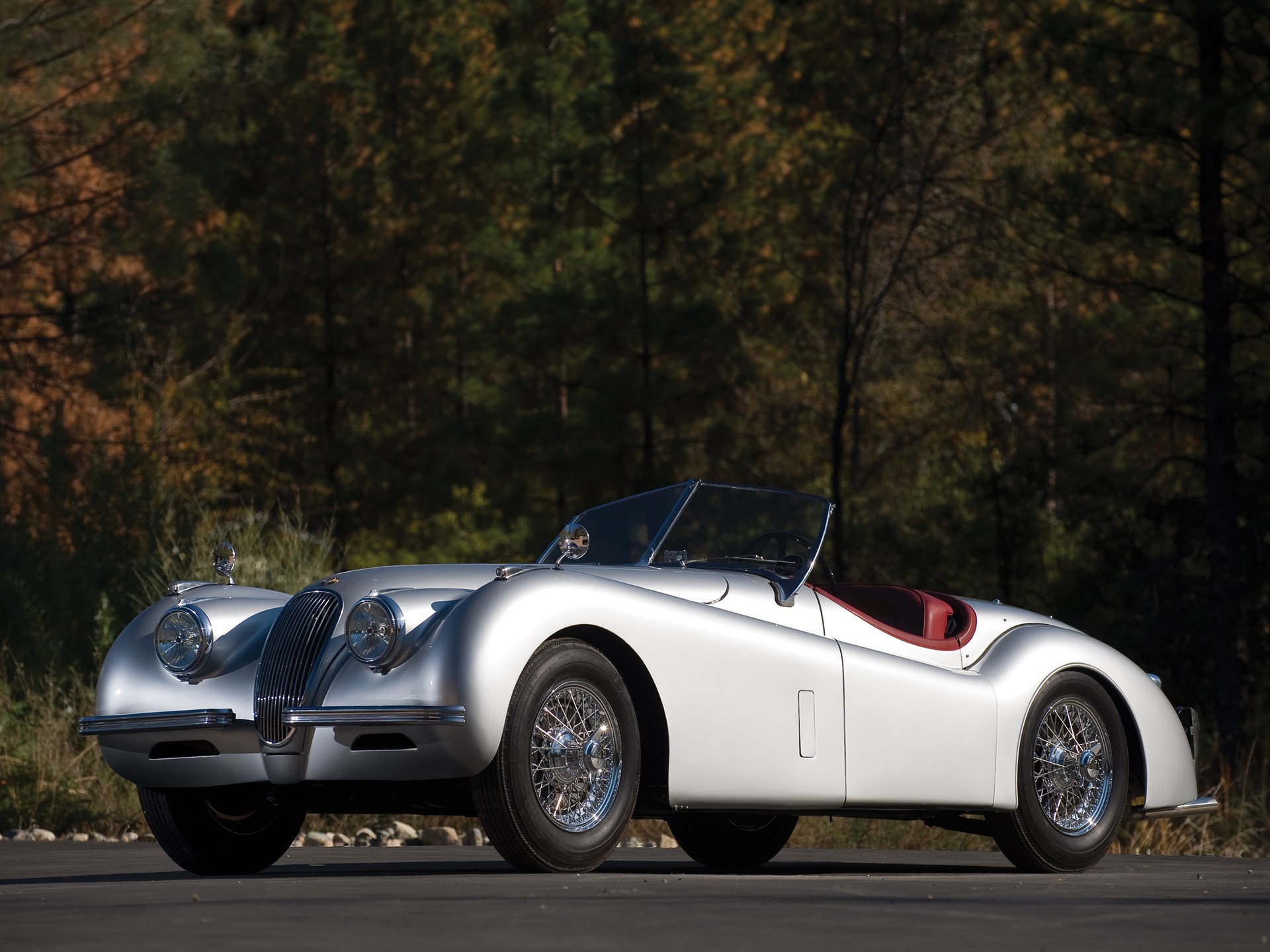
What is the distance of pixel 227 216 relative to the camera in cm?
4231

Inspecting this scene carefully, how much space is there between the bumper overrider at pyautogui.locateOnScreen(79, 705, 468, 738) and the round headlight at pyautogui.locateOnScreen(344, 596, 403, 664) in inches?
8.0

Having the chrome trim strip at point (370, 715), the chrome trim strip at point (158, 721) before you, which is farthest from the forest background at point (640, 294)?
the chrome trim strip at point (370, 715)

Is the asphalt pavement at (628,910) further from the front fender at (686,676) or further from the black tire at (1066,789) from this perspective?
the front fender at (686,676)

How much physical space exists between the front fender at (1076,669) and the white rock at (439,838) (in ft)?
14.1

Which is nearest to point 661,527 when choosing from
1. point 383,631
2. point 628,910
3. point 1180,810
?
point 383,631

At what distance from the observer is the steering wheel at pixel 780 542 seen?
28.8 feet

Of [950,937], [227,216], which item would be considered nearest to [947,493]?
[227,216]

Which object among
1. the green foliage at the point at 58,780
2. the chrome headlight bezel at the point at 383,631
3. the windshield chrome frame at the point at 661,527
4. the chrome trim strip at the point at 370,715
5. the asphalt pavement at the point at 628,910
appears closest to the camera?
the asphalt pavement at the point at 628,910

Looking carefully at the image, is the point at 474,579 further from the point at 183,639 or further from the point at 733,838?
the point at 733,838

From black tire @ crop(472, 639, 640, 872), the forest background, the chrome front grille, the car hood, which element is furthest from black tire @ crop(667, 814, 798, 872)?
the forest background

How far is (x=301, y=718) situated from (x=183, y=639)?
3.24 ft

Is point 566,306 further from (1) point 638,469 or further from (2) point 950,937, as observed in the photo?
(2) point 950,937

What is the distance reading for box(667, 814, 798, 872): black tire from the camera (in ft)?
30.3

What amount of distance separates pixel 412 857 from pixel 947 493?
68.8 ft
